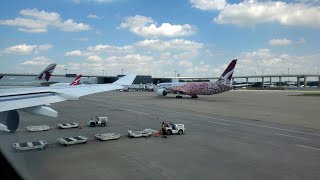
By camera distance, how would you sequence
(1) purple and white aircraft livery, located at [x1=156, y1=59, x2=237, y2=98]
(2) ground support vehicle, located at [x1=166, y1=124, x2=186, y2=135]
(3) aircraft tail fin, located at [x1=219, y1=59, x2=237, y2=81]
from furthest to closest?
(1) purple and white aircraft livery, located at [x1=156, y1=59, x2=237, y2=98], (3) aircraft tail fin, located at [x1=219, y1=59, x2=237, y2=81], (2) ground support vehicle, located at [x1=166, y1=124, x2=186, y2=135]

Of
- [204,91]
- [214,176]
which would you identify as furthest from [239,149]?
[204,91]

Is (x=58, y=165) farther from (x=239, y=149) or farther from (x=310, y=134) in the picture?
(x=310, y=134)

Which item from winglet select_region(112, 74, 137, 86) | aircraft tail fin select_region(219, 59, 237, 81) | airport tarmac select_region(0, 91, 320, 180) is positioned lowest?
airport tarmac select_region(0, 91, 320, 180)

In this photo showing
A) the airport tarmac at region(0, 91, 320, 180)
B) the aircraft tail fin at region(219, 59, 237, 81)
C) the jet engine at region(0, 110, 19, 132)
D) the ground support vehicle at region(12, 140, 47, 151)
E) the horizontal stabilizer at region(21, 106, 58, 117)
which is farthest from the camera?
the aircraft tail fin at region(219, 59, 237, 81)

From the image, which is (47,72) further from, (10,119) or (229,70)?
(10,119)

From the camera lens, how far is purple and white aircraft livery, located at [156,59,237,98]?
60.5 metres

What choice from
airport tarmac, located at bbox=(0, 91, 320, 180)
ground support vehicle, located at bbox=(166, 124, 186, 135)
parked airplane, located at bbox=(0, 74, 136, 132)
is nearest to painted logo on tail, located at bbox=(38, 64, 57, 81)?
airport tarmac, located at bbox=(0, 91, 320, 180)

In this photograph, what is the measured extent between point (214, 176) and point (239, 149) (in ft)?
17.6

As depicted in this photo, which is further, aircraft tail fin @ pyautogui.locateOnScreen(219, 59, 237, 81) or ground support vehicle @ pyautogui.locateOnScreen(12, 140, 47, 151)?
aircraft tail fin @ pyautogui.locateOnScreen(219, 59, 237, 81)

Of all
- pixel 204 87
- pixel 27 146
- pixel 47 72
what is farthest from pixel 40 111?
pixel 47 72

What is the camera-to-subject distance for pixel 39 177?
8930 mm

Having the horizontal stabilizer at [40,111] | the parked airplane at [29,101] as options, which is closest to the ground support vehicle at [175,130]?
the parked airplane at [29,101]

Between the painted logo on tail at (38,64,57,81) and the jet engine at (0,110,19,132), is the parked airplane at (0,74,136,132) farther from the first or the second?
the painted logo on tail at (38,64,57,81)

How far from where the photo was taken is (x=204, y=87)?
63.8m
